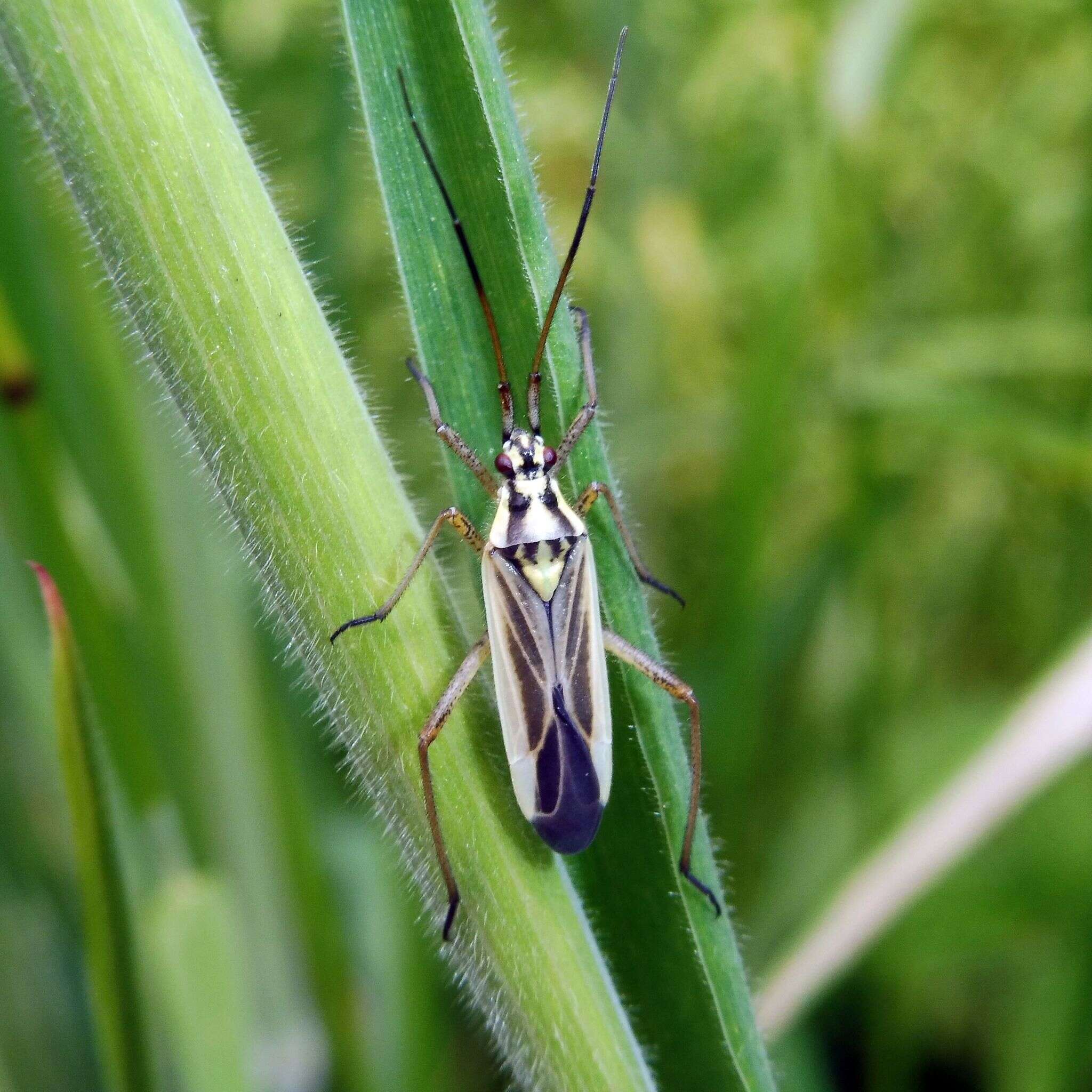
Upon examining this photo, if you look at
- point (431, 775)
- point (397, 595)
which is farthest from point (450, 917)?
point (397, 595)

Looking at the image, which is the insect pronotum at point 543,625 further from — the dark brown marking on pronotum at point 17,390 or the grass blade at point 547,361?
the dark brown marking on pronotum at point 17,390

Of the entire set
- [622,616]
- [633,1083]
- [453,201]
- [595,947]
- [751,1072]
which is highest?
[453,201]

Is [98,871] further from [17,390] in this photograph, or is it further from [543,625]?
[17,390]

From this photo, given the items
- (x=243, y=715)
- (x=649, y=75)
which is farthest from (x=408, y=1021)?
(x=649, y=75)

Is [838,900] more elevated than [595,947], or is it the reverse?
[595,947]

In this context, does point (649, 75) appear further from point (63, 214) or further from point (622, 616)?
point (622, 616)

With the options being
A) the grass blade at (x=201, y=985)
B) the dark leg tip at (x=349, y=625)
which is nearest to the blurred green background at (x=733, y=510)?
the grass blade at (x=201, y=985)
